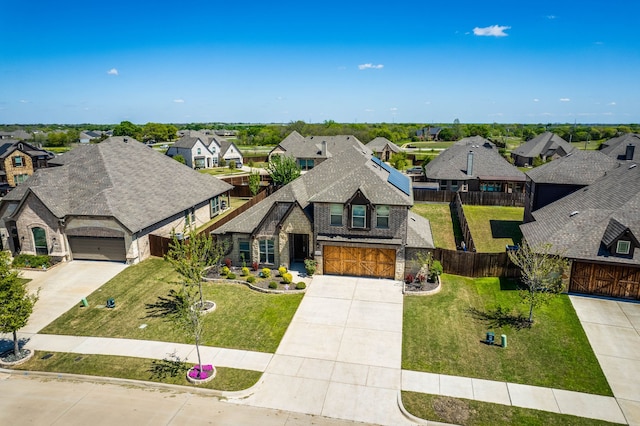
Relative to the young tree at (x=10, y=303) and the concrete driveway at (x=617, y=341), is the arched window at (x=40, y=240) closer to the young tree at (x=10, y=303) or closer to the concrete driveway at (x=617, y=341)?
the young tree at (x=10, y=303)

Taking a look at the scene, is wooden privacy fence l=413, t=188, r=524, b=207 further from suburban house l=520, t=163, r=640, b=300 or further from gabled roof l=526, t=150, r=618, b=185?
suburban house l=520, t=163, r=640, b=300

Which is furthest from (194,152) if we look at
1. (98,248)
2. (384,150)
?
(98,248)

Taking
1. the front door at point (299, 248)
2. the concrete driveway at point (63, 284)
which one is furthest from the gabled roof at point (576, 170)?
the concrete driveway at point (63, 284)

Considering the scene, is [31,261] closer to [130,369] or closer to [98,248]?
[98,248]

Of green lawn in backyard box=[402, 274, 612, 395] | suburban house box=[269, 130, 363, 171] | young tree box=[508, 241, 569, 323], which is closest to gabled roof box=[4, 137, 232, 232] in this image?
green lawn in backyard box=[402, 274, 612, 395]

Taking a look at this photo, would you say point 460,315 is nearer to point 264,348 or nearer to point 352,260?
point 352,260

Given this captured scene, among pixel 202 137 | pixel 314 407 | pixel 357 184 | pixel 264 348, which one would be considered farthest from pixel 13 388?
pixel 202 137
